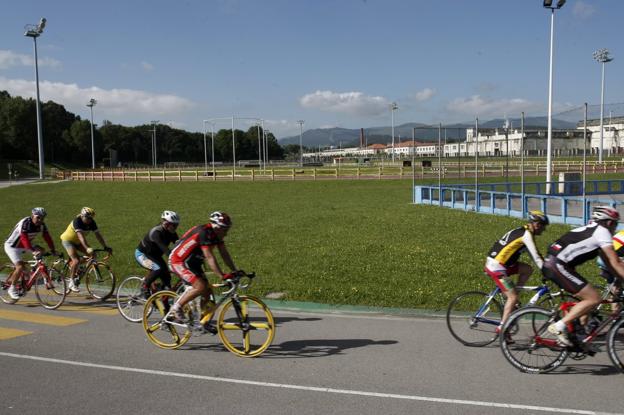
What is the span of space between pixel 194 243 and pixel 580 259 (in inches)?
184

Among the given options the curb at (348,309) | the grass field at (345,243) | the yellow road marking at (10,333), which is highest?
the grass field at (345,243)

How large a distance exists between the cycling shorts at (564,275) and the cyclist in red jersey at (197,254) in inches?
149

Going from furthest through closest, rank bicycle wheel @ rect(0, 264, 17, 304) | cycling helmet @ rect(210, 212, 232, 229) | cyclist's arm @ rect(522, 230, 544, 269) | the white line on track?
bicycle wheel @ rect(0, 264, 17, 304), cycling helmet @ rect(210, 212, 232, 229), cyclist's arm @ rect(522, 230, 544, 269), the white line on track

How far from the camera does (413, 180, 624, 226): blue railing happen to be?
19.5m

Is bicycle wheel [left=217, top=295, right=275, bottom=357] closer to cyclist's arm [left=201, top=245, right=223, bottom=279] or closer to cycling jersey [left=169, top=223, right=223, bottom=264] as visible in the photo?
cyclist's arm [left=201, top=245, right=223, bottom=279]

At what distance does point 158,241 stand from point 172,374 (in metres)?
2.49

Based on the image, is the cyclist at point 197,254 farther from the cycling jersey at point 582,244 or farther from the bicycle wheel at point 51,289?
the cycling jersey at point 582,244

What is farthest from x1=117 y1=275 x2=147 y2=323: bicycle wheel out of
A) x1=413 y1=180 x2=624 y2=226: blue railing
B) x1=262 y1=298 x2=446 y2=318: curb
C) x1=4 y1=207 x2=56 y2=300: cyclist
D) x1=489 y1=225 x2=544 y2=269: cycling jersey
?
x1=413 y1=180 x2=624 y2=226: blue railing

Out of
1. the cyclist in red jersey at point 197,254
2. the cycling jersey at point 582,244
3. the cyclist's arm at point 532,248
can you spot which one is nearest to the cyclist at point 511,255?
the cyclist's arm at point 532,248

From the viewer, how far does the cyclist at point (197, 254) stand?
6.95 m

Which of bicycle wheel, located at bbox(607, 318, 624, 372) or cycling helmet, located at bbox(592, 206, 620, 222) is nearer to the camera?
bicycle wheel, located at bbox(607, 318, 624, 372)

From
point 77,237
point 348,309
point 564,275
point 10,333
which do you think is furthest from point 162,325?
point 564,275

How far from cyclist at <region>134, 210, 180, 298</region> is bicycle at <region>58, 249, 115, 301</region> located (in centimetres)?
193

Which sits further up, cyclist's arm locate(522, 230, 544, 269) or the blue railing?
cyclist's arm locate(522, 230, 544, 269)
